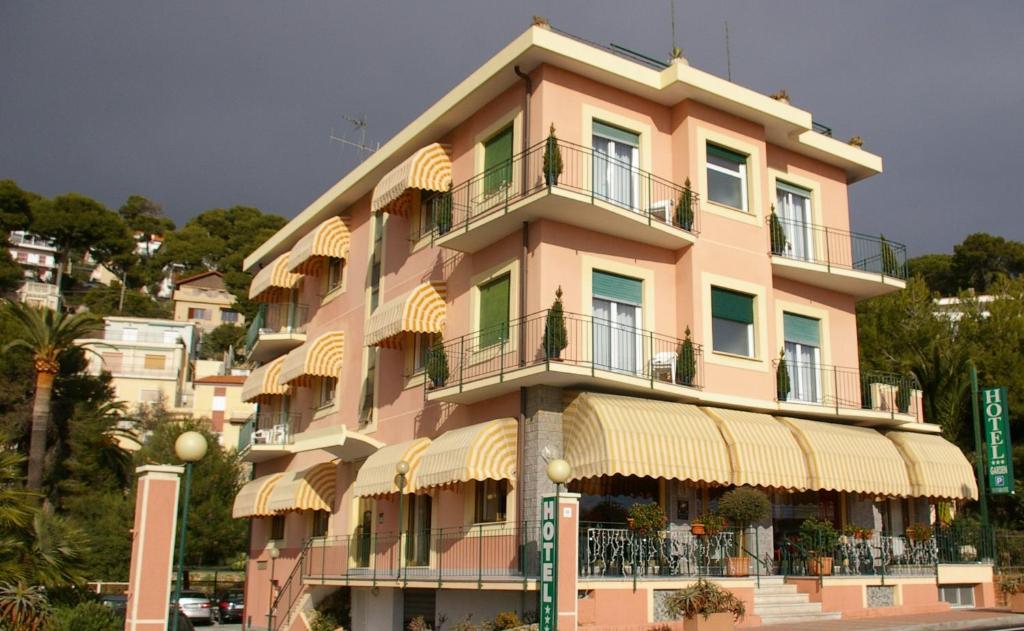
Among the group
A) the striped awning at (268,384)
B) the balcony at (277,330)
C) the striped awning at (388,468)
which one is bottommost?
the striped awning at (388,468)

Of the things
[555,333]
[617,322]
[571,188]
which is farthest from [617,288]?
[555,333]

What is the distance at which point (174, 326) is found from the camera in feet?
269

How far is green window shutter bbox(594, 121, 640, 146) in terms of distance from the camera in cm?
2142

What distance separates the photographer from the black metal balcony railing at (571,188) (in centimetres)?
2005

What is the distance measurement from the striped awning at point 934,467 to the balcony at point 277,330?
59.7 ft

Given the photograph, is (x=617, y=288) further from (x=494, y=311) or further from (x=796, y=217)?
(x=796, y=217)

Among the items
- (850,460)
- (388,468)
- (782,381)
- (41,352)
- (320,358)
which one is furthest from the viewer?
(41,352)

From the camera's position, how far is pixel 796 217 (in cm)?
2511

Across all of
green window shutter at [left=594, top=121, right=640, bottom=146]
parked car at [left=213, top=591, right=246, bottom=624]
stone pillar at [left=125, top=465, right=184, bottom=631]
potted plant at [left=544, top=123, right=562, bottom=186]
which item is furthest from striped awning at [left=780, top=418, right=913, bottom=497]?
parked car at [left=213, top=591, right=246, bottom=624]

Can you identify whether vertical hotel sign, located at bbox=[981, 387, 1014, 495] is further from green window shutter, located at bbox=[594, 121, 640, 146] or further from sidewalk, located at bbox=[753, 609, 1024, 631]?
green window shutter, located at bbox=[594, 121, 640, 146]

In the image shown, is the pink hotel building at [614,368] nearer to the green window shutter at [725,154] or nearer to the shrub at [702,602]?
the green window shutter at [725,154]

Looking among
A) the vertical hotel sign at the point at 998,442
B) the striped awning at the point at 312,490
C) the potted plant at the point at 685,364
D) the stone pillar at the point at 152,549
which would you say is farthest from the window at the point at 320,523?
the vertical hotel sign at the point at 998,442

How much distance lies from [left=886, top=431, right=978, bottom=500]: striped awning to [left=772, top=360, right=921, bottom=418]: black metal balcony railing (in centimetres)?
79

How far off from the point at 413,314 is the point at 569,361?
15.5 ft
